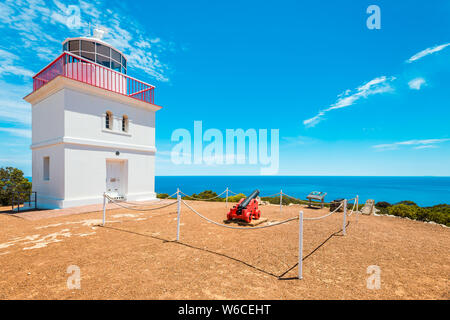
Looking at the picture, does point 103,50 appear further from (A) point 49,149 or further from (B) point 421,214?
(B) point 421,214

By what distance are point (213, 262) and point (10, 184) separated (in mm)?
17917

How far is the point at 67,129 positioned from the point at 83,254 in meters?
8.13

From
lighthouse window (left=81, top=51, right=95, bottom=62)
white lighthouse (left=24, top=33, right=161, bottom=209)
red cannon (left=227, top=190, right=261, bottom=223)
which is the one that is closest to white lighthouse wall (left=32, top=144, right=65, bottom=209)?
white lighthouse (left=24, top=33, right=161, bottom=209)

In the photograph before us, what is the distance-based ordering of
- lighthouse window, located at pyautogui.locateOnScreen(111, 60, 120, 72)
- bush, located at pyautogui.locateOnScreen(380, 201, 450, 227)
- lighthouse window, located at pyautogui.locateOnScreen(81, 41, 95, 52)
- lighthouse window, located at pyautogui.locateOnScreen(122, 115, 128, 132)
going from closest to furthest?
bush, located at pyautogui.locateOnScreen(380, 201, 450, 227), lighthouse window, located at pyautogui.locateOnScreen(81, 41, 95, 52), lighthouse window, located at pyautogui.locateOnScreen(111, 60, 120, 72), lighthouse window, located at pyautogui.locateOnScreen(122, 115, 128, 132)

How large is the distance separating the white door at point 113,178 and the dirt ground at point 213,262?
457 centimetres

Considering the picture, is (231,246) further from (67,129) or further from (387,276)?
(67,129)

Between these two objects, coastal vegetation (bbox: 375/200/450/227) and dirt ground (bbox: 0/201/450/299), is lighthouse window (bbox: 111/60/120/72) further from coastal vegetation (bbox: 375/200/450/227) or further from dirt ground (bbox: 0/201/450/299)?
coastal vegetation (bbox: 375/200/450/227)

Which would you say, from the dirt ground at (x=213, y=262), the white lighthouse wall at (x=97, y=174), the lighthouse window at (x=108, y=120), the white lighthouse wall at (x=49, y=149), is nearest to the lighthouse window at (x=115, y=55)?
the lighthouse window at (x=108, y=120)

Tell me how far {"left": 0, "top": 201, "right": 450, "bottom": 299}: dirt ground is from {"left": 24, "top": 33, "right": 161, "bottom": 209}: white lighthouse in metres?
3.52

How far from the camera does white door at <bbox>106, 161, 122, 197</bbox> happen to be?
11500 mm

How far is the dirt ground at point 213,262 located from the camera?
309cm

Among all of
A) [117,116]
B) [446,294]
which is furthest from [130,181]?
[446,294]

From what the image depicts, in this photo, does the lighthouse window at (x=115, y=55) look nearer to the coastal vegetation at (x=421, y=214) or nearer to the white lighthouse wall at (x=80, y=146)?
the white lighthouse wall at (x=80, y=146)

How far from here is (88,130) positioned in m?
10.5
